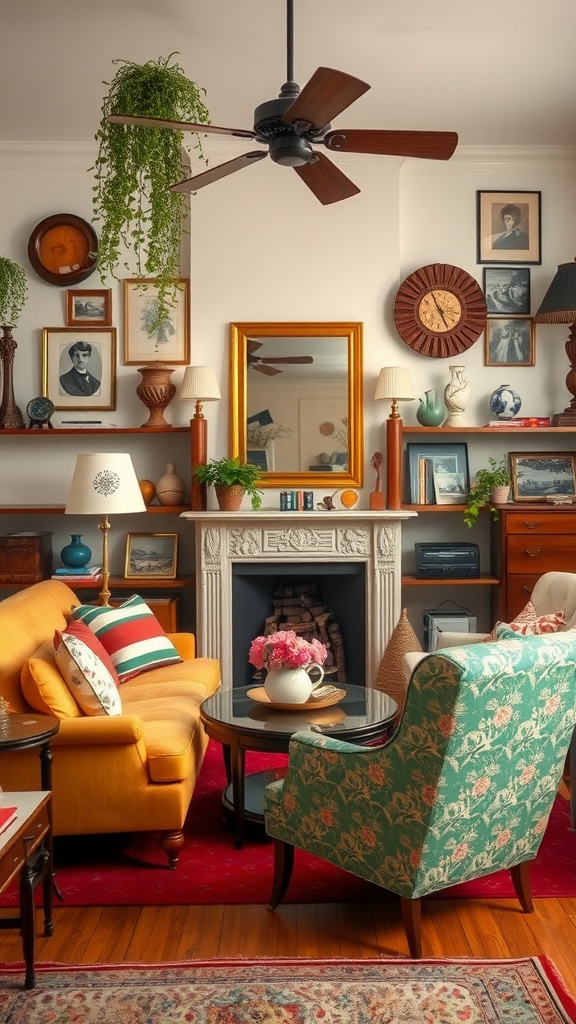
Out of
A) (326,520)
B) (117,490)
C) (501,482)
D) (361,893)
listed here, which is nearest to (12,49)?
(117,490)

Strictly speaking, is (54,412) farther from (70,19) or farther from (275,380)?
(70,19)

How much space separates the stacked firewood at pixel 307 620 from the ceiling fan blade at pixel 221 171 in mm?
2790

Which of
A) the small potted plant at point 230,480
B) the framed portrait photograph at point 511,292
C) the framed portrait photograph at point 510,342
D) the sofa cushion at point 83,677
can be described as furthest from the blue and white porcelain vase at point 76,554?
the framed portrait photograph at point 511,292

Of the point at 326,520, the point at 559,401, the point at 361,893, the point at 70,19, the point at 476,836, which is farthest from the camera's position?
the point at 559,401

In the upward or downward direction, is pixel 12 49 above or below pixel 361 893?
above

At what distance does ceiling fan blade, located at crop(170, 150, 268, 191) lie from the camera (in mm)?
3121

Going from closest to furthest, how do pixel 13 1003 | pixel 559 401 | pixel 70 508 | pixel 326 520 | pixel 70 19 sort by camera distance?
pixel 13 1003
pixel 70 19
pixel 70 508
pixel 326 520
pixel 559 401

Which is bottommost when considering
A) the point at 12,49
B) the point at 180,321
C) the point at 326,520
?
the point at 326,520

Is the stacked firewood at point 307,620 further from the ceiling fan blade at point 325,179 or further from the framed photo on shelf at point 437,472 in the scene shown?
the ceiling fan blade at point 325,179

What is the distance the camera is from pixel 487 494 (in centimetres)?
536

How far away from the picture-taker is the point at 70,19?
396 centimetres

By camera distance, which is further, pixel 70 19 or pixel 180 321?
pixel 180 321

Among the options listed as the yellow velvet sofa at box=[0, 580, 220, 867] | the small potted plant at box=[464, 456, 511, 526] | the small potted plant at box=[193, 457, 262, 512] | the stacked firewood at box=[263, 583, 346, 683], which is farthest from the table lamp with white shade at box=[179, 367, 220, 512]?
the yellow velvet sofa at box=[0, 580, 220, 867]

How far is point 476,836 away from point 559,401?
11.8 feet
